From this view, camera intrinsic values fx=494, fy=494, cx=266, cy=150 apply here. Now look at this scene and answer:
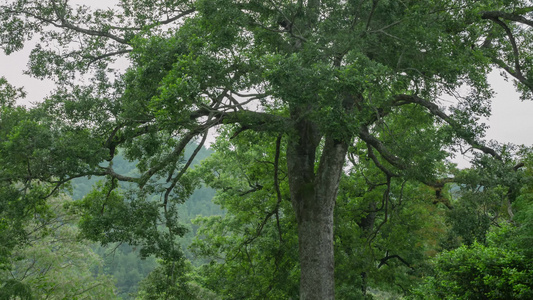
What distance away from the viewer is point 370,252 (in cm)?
1373

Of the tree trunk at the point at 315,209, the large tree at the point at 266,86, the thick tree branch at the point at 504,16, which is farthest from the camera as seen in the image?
the tree trunk at the point at 315,209

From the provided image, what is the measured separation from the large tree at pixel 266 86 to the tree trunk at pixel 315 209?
23 millimetres

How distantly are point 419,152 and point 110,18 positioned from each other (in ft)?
25.6

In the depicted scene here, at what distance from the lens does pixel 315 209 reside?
10414mm

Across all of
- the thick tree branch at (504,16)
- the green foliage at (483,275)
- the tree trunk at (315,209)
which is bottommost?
the green foliage at (483,275)

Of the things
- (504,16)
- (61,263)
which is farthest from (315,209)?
(61,263)

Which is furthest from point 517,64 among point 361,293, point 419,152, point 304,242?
point 361,293

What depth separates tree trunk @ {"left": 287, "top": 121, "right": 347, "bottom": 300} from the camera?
10.1 metres

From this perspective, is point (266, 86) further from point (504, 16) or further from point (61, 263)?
point (61, 263)

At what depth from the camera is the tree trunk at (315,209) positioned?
33.1ft

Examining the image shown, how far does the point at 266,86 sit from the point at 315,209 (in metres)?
3.03

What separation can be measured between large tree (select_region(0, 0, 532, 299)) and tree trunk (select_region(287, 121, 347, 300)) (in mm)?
23

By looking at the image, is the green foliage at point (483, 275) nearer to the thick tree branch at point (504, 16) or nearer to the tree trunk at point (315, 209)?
the tree trunk at point (315, 209)

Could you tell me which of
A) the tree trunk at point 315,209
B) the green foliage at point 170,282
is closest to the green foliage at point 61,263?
the green foliage at point 170,282
